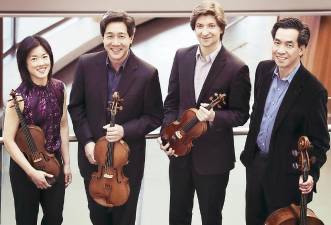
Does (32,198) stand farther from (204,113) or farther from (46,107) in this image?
(204,113)

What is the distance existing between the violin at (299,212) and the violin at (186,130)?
16.2 inches

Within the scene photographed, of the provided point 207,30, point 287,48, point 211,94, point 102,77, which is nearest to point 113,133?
point 102,77

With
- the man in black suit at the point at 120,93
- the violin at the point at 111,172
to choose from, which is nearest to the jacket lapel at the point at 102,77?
the man in black suit at the point at 120,93

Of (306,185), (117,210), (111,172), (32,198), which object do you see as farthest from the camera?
(117,210)

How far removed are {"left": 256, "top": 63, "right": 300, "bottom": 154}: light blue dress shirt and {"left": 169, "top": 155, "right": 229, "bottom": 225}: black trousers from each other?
277 mm

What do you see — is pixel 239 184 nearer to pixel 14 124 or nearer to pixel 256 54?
pixel 14 124

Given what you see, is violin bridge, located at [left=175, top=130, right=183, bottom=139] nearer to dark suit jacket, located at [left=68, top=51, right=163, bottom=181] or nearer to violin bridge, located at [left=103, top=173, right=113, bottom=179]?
dark suit jacket, located at [left=68, top=51, right=163, bottom=181]

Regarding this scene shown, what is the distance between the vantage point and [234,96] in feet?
7.88

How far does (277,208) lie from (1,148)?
1.73m

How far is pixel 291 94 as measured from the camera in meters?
2.29

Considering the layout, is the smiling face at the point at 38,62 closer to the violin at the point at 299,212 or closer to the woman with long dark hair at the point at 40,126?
the woman with long dark hair at the point at 40,126

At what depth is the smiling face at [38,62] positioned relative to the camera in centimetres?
231

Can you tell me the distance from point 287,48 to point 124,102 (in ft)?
2.60

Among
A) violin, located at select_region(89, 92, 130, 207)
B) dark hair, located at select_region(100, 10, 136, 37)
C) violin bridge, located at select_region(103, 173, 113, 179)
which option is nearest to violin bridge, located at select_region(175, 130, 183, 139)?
violin, located at select_region(89, 92, 130, 207)
